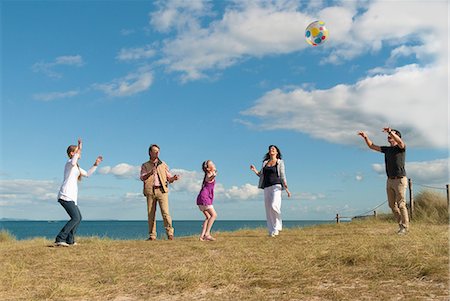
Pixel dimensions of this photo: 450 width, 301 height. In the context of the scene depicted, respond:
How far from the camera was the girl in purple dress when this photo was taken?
11.8 m

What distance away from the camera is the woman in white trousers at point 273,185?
12.0 metres

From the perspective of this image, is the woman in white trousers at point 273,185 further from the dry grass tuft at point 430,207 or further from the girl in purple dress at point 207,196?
the dry grass tuft at point 430,207

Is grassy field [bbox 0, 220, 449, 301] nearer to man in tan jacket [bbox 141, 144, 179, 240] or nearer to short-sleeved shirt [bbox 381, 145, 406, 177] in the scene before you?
short-sleeved shirt [bbox 381, 145, 406, 177]

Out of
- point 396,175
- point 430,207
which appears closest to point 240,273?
point 396,175

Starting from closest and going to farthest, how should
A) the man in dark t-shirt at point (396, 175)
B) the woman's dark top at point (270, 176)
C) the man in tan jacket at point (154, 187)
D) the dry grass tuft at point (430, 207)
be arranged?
the man in dark t-shirt at point (396, 175), the woman's dark top at point (270, 176), the man in tan jacket at point (154, 187), the dry grass tuft at point (430, 207)

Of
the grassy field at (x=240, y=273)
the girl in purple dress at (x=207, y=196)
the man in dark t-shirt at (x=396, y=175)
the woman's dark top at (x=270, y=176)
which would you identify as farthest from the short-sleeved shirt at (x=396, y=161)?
the girl in purple dress at (x=207, y=196)

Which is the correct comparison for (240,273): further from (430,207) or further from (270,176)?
(430,207)

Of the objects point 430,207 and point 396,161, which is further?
point 430,207

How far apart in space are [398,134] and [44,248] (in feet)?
28.6

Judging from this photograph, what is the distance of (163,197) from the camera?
12180 mm

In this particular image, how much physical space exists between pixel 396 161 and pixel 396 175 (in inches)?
13.4

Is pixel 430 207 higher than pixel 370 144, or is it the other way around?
pixel 370 144

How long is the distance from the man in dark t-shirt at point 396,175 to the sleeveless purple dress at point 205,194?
447 cm

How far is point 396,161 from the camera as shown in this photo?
11.2 metres
